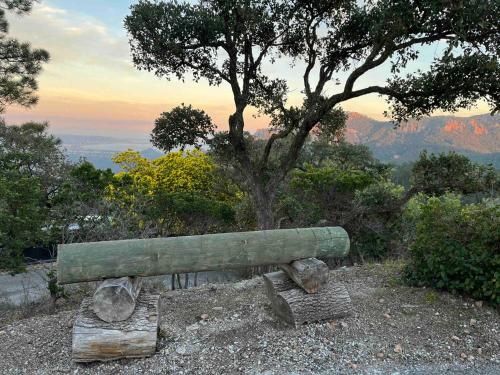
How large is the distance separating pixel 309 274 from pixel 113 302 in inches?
103

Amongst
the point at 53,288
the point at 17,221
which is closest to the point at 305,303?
the point at 53,288

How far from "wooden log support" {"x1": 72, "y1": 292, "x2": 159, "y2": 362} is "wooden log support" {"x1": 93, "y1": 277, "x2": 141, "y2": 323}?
0.31 ft

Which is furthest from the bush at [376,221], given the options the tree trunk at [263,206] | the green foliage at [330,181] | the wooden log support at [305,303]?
the wooden log support at [305,303]

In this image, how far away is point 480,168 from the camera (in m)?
11.1

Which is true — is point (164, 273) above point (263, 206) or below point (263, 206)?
above

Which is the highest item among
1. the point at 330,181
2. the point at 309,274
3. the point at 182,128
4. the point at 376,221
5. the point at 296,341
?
the point at 182,128

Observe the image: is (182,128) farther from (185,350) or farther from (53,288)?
(185,350)

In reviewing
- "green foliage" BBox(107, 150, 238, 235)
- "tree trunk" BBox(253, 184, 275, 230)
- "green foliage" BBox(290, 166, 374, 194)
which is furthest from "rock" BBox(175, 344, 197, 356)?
"green foliage" BBox(290, 166, 374, 194)

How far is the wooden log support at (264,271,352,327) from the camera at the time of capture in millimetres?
5164

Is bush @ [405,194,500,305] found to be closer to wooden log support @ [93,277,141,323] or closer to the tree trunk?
wooden log support @ [93,277,141,323]

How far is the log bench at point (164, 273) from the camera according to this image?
446cm

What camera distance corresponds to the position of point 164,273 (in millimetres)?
4832

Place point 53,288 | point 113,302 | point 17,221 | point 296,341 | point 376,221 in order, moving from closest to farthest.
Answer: point 113,302
point 296,341
point 53,288
point 17,221
point 376,221

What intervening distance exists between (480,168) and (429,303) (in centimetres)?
716
